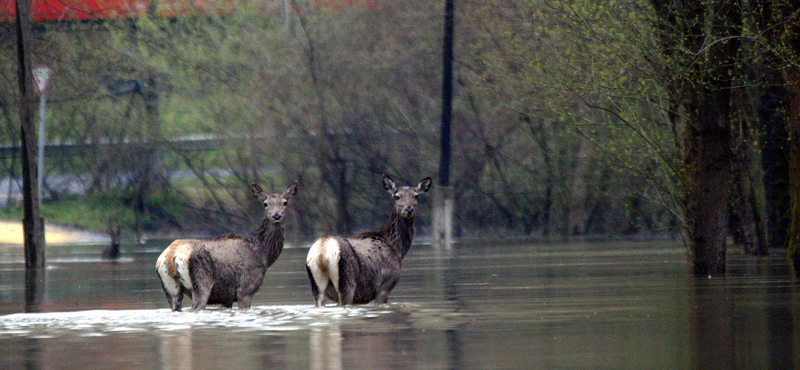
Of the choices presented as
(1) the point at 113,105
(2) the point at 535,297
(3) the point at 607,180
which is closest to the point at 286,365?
(2) the point at 535,297

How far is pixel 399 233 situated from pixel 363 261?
1.19 meters

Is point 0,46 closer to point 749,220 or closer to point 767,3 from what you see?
point 749,220

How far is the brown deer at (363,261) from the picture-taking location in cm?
1638

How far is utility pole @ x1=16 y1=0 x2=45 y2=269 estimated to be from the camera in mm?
29772

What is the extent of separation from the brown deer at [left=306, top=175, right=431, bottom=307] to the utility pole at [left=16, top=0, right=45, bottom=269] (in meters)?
13.7

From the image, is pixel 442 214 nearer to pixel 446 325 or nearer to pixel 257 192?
pixel 257 192

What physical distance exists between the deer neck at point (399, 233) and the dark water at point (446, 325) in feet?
2.30

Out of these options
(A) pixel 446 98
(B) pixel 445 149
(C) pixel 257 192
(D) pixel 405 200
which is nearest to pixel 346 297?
(C) pixel 257 192

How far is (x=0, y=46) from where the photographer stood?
3850 centimetres

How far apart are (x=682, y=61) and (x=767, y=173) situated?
14.8 m

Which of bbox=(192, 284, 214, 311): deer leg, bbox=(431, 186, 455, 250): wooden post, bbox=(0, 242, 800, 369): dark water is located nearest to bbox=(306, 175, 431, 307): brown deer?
bbox=(0, 242, 800, 369): dark water

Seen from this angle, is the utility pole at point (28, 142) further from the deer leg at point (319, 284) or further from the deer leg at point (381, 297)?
the deer leg at point (319, 284)

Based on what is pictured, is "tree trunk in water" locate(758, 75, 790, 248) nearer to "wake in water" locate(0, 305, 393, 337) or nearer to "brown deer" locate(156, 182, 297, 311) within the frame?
"brown deer" locate(156, 182, 297, 311)

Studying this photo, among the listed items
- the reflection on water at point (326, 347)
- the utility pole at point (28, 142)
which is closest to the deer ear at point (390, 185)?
the reflection on water at point (326, 347)
